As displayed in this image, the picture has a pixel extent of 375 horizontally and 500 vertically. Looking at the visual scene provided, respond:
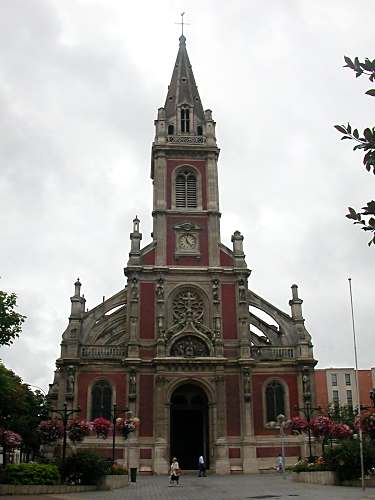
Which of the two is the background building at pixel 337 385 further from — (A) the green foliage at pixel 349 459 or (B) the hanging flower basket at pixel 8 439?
(B) the hanging flower basket at pixel 8 439

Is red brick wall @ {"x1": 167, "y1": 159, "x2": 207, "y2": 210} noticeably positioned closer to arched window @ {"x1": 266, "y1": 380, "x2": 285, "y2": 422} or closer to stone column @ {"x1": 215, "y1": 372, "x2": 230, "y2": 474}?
stone column @ {"x1": 215, "y1": 372, "x2": 230, "y2": 474}

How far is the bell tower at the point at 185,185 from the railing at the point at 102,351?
753 centimetres

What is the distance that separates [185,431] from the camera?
47.0 m

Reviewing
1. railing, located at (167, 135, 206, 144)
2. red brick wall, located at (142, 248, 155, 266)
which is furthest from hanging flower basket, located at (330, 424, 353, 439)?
railing, located at (167, 135, 206, 144)

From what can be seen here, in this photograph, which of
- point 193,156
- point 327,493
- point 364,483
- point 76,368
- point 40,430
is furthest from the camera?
point 193,156

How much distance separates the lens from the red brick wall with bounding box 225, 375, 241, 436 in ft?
143

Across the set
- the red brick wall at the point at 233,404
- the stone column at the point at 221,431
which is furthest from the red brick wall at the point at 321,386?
the stone column at the point at 221,431

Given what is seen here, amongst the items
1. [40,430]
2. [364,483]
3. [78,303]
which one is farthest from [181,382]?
[364,483]

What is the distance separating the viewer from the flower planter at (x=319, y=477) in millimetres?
29531

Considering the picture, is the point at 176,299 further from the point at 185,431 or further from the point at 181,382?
the point at 185,431

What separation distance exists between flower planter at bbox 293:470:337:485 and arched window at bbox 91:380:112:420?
659 inches

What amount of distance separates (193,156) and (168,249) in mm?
9469

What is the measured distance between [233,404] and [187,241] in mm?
13663

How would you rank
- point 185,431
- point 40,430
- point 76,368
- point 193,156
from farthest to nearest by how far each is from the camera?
point 193,156 < point 185,431 < point 76,368 < point 40,430
